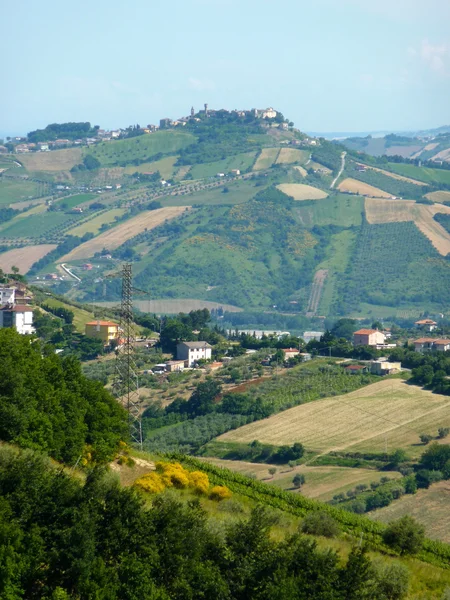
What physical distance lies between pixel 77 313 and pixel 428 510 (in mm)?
53212

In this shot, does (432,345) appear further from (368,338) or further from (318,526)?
(318,526)

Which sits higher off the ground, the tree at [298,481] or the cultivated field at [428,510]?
the cultivated field at [428,510]

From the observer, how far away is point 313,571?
2725 centimetres

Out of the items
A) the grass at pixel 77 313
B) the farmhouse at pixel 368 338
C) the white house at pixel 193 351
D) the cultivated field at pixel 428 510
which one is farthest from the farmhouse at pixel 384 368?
the cultivated field at pixel 428 510

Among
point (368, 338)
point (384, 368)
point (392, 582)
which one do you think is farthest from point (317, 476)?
point (368, 338)

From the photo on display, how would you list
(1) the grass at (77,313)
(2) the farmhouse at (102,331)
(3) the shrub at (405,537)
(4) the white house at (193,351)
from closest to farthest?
(3) the shrub at (405,537), (2) the farmhouse at (102,331), (4) the white house at (193,351), (1) the grass at (77,313)

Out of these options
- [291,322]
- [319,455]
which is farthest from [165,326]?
[291,322]

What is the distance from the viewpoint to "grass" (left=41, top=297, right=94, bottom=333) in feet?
328

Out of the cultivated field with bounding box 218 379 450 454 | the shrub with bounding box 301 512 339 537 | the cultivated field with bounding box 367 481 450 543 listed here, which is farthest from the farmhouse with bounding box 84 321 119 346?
the shrub with bounding box 301 512 339 537

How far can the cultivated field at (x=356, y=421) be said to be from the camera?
70750 millimetres

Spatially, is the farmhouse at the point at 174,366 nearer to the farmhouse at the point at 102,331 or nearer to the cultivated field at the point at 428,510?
the farmhouse at the point at 102,331

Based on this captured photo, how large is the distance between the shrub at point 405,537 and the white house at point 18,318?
57.8 m

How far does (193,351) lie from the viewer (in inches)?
3780

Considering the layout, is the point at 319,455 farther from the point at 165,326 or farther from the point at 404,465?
the point at 165,326
